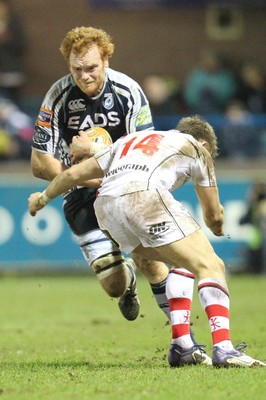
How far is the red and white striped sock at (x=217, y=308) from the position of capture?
811cm

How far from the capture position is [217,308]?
816cm

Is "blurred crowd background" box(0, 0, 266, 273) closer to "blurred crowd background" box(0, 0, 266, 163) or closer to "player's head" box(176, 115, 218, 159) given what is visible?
"blurred crowd background" box(0, 0, 266, 163)

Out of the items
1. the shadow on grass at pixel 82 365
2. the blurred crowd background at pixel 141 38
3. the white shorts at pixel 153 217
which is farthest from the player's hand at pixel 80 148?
the blurred crowd background at pixel 141 38

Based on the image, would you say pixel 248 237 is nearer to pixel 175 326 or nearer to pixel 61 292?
pixel 61 292

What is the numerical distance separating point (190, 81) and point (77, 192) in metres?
13.0

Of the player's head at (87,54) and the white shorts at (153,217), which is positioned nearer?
the white shorts at (153,217)

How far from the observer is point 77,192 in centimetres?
1025

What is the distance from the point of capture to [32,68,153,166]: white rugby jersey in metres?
9.64

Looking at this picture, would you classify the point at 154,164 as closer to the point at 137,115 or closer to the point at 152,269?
the point at 137,115

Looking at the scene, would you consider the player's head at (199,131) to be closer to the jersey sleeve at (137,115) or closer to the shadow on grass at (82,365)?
the jersey sleeve at (137,115)

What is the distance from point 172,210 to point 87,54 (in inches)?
73.1

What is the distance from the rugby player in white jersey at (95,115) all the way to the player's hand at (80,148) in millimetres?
463

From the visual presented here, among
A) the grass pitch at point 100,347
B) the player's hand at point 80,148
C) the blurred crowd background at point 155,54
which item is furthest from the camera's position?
the blurred crowd background at point 155,54

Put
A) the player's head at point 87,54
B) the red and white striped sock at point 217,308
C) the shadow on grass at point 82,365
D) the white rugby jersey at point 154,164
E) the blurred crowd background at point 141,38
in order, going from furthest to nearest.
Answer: the blurred crowd background at point 141,38
the player's head at point 87,54
the shadow on grass at point 82,365
the white rugby jersey at point 154,164
the red and white striped sock at point 217,308
